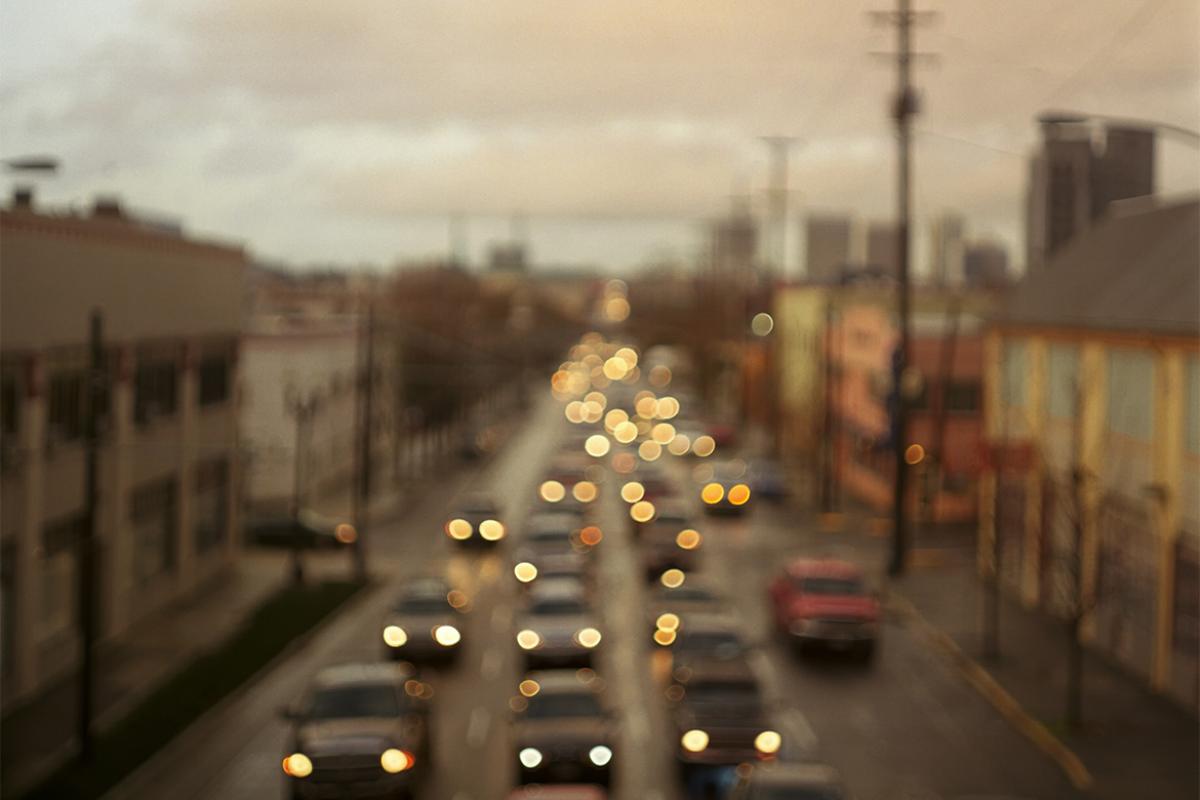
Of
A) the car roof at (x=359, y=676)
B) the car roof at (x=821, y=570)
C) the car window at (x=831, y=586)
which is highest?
the car roof at (x=359, y=676)

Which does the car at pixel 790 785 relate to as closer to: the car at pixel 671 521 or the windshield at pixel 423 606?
the windshield at pixel 423 606

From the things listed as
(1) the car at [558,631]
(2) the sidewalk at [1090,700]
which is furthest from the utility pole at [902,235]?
(1) the car at [558,631]

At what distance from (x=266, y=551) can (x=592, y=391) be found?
102 meters

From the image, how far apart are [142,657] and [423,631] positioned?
614cm

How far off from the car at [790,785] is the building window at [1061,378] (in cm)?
1846

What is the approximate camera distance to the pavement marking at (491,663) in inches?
1136

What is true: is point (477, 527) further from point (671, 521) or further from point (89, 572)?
point (89, 572)

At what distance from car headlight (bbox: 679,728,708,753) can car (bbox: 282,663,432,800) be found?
3.61 m

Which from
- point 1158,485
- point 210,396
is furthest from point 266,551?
point 1158,485

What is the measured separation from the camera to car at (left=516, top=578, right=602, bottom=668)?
88.5ft

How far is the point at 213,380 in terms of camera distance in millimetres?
43500

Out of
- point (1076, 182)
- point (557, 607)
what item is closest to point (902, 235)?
point (1076, 182)

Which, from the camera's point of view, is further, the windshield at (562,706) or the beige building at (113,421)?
the beige building at (113,421)

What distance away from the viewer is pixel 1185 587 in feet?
88.3
